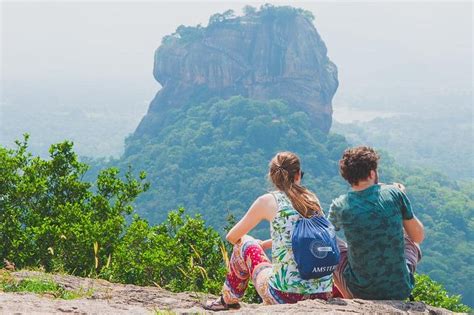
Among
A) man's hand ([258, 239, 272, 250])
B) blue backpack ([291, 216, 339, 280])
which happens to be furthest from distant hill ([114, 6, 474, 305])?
blue backpack ([291, 216, 339, 280])

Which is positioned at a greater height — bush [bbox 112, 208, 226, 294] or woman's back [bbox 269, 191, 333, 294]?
woman's back [bbox 269, 191, 333, 294]

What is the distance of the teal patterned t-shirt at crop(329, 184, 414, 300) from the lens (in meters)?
3.73

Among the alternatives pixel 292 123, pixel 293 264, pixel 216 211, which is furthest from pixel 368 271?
pixel 292 123

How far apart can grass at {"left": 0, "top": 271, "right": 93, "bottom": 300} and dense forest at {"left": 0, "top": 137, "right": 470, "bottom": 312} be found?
4.74 ft

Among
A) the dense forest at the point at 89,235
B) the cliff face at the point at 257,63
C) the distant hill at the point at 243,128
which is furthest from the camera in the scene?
the cliff face at the point at 257,63

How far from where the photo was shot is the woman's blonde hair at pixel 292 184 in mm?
3672

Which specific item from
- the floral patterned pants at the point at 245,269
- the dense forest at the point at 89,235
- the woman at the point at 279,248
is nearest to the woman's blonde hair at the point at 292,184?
the woman at the point at 279,248

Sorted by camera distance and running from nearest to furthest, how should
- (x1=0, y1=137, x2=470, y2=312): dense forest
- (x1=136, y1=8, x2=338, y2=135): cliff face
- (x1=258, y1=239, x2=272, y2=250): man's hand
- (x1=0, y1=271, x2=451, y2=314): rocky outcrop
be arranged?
(x1=0, y1=271, x2=451, y2=314): rocky outcrop → (x1=258, y1=239, x2=272, y2=250): man's hand → (x1=0, y1=137, x2=470, y2=312): dense forest → (x1=136, y1=8, x2=338, y2=135): cliff face

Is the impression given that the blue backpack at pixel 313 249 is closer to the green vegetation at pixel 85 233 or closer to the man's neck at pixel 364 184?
the man's neck at pixel 364 184

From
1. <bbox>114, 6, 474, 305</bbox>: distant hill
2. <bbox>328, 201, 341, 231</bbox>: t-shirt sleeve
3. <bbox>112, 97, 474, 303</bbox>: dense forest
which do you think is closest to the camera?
<bbox>328, 201, 341, 231</bbox>: t-shirt sleeve

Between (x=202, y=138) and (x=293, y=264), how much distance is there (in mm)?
78556

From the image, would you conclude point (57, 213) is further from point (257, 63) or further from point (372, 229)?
point (257, 63)

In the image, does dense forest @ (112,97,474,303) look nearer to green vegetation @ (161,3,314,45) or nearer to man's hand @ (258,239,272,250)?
green vegetation @ (161,3,314,45)

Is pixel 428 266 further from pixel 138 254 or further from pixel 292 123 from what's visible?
pixel 138 254
